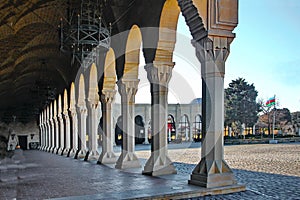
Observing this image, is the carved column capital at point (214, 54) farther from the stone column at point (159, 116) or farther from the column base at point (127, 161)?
the column base at point (127, 161)

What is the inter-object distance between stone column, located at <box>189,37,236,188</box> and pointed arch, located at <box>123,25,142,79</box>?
13.8 ft

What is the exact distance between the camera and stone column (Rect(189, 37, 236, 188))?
680 centimetres

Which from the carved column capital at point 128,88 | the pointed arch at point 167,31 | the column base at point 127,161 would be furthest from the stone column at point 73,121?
the pointed arch at point 167,31

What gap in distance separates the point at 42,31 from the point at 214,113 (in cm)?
1451

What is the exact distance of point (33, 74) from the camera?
95.9 feet

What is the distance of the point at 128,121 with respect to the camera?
434 inches

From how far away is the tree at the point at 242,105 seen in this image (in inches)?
1807

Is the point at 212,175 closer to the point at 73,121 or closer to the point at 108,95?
the point at 108,95

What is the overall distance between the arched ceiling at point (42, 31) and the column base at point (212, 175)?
3610 mm

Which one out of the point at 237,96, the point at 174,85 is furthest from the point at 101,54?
the point at 237,96

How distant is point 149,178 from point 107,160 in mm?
5166

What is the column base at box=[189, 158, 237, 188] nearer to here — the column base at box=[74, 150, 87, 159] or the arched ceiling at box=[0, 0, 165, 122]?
the arched ceiling at box=[0, 0, 165, 122]

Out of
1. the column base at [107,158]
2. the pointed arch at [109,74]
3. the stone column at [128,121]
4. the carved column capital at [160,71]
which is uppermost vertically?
the pointed arch at [109,74]

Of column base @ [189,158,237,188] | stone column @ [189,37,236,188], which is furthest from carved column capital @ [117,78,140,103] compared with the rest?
column base @ [189,158,237,188]
